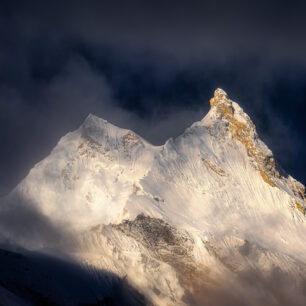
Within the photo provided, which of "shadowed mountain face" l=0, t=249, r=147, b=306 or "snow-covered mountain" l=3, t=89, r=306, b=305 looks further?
"snow-covered mountain" l=3, t=89, r=306, b=305

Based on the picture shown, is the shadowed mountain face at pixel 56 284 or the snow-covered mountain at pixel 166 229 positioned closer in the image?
the shadowed mountain face at pixel 56 284

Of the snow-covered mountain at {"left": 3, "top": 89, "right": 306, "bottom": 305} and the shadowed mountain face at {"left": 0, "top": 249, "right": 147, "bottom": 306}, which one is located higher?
the snow-covered mountain at {"left": 3, "top": 89, "right": 306, "bottom": 305}

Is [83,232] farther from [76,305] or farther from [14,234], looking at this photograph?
[76,305]

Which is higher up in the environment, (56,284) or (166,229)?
(166,229)

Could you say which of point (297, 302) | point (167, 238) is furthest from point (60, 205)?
point (297, 302)

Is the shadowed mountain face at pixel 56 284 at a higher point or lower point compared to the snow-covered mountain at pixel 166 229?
lower
